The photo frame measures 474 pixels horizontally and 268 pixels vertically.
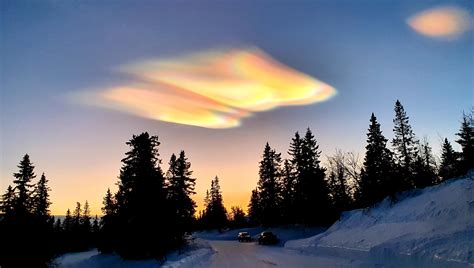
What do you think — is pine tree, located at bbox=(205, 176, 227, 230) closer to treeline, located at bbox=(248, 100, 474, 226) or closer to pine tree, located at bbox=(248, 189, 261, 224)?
pine tree, located at bbox=(248, 189, 261, 224)

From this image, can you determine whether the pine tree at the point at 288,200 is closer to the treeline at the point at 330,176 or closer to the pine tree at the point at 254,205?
the treeline at the point at 330,176

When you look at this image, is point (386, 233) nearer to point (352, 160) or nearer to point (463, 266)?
point (463, 266)

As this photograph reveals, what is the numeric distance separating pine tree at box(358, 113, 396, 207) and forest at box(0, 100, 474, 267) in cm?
14

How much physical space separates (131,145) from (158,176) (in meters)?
5.94

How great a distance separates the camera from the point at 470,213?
681 inches

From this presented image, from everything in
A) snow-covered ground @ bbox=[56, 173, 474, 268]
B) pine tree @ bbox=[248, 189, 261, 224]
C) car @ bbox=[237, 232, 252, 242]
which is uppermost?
pine tree @ bbox=[248, 189, 261, 224]

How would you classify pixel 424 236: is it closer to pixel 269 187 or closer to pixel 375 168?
pixel 375 168

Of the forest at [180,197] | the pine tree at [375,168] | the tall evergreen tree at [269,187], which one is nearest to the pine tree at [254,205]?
the forest at [180,197]

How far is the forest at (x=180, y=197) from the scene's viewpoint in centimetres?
2795

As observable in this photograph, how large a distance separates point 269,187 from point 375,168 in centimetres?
2456

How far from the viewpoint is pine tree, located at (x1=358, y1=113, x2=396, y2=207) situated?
41684 mm

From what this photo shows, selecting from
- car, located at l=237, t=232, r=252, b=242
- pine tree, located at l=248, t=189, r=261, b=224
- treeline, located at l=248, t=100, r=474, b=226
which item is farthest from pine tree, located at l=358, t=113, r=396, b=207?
pine tree, located at l=248, t=189, r=261, b=224

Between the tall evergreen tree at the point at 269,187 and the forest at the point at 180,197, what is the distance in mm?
190

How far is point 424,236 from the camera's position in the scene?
16625 millimetres
